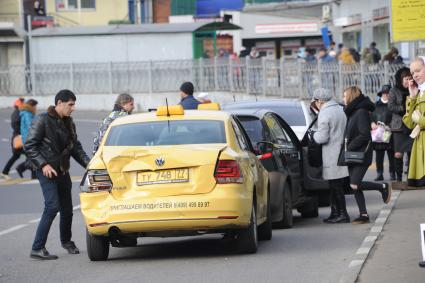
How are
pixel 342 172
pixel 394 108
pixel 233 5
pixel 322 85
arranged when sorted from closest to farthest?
pixel 342 172 < pixel 394 108 < pixel 322 85 < pixel 233 5

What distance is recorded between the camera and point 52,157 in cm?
1295

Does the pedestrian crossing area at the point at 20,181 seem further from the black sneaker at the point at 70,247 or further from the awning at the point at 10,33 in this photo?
the awning at the point at 10,33

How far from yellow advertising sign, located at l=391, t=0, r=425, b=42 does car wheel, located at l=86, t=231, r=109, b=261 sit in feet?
25.1

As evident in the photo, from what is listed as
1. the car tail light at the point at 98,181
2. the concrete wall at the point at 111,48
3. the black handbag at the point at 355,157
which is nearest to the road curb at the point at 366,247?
the black handbag at the point at 355,157

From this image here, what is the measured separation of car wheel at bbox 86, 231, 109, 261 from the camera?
40.7ft

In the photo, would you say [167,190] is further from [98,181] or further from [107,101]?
[107,101]

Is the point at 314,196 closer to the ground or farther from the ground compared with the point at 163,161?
closer to the ground

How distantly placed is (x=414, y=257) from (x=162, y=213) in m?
2.36

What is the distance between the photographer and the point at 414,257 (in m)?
11.7

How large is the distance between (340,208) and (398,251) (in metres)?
3.58

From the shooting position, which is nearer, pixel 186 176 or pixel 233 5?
pixel 186 176

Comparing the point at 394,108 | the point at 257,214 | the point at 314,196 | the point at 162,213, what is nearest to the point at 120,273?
the point at 162,213

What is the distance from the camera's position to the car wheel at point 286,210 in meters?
15.0

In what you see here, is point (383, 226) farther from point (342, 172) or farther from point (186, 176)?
point (186, 176)
